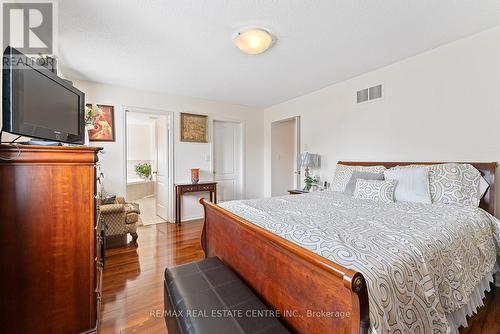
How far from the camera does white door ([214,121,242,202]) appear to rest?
4.69 metres

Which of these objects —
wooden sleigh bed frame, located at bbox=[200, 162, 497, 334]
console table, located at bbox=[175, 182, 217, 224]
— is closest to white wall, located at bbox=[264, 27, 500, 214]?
console table, located at bbox=[175, 182, 217, 224]

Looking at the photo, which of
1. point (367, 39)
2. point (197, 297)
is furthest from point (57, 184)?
point (367, 39)

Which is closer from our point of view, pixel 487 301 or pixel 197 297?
pixel 197 297

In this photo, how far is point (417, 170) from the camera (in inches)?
86.9

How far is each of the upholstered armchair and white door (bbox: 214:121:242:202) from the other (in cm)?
196

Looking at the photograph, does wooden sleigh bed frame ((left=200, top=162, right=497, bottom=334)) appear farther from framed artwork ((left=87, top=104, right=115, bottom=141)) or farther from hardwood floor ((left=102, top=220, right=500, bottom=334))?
framed artwork ((left=87, top=104, right=115, bottom=141))

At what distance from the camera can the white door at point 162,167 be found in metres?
4.17

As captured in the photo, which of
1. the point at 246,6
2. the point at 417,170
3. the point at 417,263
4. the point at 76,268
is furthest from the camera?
the point at 417,170

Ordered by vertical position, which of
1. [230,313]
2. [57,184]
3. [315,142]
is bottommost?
[230,313]

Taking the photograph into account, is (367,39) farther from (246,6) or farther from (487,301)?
(487,301)

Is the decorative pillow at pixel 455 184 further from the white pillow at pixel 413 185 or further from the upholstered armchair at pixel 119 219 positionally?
the upholstered armchair at pixel 119 219

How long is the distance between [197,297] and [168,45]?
7.93 ft

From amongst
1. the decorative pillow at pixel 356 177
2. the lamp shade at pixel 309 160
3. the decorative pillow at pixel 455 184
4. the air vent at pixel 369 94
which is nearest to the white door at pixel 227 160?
the lamp shade at pixel 309 160

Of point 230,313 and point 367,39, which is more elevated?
point 367,39
